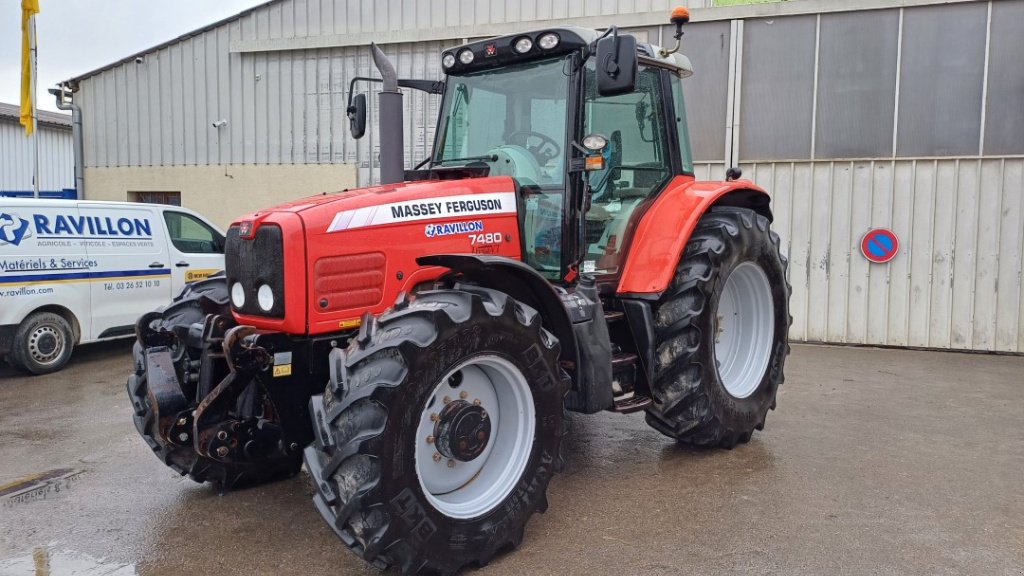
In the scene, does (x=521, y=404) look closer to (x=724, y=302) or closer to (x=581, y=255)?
(x=581, y=255)

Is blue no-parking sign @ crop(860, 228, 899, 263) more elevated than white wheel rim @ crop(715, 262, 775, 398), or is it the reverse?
blue no-parking sign @ crop(860, 228, 899, 263)

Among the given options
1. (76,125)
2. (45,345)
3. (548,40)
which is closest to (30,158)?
(76,125)

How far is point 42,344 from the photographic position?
26.9 ft

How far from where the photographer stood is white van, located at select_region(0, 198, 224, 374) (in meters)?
7.94

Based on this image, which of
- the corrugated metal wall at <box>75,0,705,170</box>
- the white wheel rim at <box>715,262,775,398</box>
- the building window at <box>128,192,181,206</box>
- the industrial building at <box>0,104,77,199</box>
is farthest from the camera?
the industrial building at <box>0,104,77,199</box>

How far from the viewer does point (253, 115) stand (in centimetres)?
1233

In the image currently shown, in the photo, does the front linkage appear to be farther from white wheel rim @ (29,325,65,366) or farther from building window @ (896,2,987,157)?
building window @ (896,2,987,157)

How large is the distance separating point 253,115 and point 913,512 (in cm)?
1090

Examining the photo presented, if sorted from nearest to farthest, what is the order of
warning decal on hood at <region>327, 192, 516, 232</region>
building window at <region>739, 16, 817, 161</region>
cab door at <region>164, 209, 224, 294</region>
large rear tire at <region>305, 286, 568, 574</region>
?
large rear tire at <region>305, 286, 568, 574</region>
warning decal on hood at <region>327, 192, 516, 232</region>
cab door at <region>164, 209, 224, 294</region>
building window at <region>739, 16, 817, 161</region>

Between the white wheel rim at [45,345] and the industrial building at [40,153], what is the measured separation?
1797cm

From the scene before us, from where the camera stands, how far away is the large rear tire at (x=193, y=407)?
168 inches

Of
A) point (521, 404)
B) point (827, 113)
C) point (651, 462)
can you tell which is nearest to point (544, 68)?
point (521, 404)

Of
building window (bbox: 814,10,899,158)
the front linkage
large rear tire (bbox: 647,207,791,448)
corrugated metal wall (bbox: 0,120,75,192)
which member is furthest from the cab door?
corrugated metal wall (bbox: 0,120,75,192)

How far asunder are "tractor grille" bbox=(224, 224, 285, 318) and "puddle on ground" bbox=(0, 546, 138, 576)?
49.2 inches
